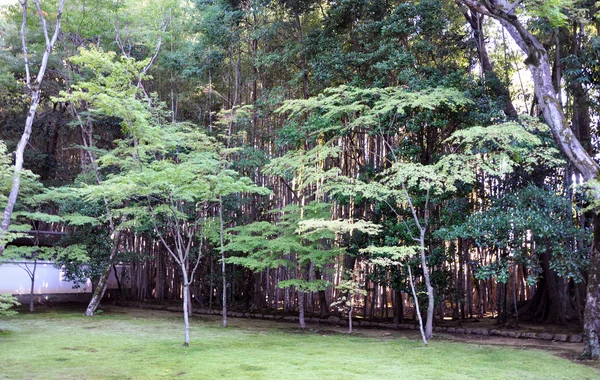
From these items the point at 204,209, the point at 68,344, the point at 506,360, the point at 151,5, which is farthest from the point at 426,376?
the point at 151,5

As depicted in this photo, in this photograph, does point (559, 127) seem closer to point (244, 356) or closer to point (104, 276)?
point (244, 356)

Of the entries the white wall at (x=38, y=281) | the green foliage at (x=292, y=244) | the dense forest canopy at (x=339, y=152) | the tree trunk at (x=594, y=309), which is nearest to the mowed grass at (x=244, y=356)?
the tree trunk at (x=594, y=309)

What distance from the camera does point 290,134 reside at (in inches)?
424

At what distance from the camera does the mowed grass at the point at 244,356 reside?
567cm

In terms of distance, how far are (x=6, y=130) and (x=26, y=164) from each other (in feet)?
4.36

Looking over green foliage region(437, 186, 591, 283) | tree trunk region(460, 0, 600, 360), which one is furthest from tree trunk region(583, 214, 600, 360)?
green foliage region(437, 186, 591, 283)

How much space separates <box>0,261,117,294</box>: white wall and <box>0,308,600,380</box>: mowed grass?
141 inches

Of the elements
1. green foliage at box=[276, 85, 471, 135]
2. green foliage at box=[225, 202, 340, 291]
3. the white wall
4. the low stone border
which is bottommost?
the low stone border

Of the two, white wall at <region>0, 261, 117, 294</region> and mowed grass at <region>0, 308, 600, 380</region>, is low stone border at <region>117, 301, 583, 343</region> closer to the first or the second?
mowed grass at <region>0, 308, 600, 380</region>

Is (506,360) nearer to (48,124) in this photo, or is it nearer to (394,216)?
(394,216)

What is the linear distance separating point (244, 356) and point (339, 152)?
551cm

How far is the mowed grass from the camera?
5672 mm

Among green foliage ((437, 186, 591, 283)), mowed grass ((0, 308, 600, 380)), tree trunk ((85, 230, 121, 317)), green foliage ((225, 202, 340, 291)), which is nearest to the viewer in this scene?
mowed grass ((0, 308, 600, 380))

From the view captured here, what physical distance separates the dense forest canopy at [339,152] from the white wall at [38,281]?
916mm
